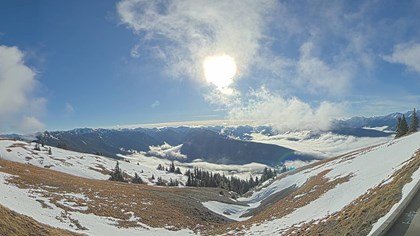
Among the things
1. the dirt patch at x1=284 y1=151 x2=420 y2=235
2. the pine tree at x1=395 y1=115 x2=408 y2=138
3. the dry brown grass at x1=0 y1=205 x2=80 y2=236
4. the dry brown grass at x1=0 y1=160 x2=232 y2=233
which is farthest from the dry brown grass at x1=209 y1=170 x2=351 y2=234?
the pine tree at x1=395 y1=115 x2=408 y2=138

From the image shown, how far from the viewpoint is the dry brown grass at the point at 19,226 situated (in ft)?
71.3

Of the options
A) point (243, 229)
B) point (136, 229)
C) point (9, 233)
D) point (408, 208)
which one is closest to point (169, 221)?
point (136, 229)

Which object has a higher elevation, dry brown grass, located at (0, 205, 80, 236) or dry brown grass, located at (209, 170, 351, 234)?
dry brown grass, located at (0, 205, 80, 236)

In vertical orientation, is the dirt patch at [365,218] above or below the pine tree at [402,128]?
below

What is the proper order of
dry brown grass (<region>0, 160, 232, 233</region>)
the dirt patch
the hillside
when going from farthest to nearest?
dry brown grass (<region>0, 160, 232, 233</region>)
the hillside
the dirt patch

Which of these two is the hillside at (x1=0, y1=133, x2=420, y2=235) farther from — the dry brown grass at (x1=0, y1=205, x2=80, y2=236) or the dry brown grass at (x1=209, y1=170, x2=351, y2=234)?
the dry brown grass at (x1=0, y1=205, x2=80, y2=236)

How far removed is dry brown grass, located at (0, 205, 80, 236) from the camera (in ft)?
71.3

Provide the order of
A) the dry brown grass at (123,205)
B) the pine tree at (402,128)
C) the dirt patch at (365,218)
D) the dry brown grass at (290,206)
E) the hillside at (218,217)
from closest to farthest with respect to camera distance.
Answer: the dirt patch at (365,218) < the hillside at (218,217) < the dry brown grass at (290,206) < the dry brown grass at (123,205) < the pine tree at (402,128)

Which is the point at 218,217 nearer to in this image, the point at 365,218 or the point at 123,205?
the point at 123,205

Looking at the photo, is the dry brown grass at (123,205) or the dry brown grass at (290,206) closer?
the dry brown grass at (290,206)

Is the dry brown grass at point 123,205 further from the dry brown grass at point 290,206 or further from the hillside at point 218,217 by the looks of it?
the dry brown grass at point 290,206

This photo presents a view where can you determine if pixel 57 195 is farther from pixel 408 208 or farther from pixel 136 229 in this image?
pixel 408 208

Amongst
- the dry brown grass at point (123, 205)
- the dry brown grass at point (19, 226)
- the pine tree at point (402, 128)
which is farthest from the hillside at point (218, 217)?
the pine tree at point (402, 128)

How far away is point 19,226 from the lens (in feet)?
77.0
